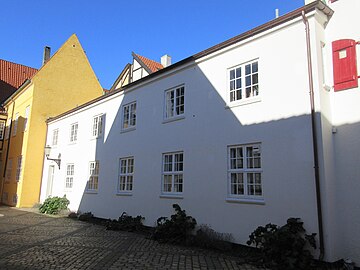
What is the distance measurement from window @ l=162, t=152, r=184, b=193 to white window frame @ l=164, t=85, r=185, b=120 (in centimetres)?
146

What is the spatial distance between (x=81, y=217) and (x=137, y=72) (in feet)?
34.5

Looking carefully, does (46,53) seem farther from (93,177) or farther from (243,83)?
(243,83)

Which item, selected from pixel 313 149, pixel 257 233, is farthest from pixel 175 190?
pixel 313 149

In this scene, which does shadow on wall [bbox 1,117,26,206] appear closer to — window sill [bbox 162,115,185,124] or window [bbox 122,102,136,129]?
window [bbox 122,102,136,129]

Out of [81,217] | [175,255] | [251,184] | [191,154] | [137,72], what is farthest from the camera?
[137,72]

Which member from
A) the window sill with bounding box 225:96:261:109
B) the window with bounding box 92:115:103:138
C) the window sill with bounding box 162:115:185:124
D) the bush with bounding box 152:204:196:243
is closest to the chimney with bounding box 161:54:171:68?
the window with bounding box 92:115:103:138

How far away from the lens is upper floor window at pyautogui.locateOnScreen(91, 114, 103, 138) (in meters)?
16.4

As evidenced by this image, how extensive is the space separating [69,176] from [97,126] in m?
3.82

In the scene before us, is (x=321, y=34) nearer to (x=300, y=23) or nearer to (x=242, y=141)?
(x=300, y=23)

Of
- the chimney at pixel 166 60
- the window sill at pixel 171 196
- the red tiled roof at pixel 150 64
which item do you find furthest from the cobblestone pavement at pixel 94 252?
the chimney at pixel 166 60

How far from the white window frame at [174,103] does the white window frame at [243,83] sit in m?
2.19

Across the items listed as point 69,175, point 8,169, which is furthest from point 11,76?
point 69,175

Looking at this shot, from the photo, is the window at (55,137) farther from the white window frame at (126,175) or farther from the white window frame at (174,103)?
the white window frame at (174,103)

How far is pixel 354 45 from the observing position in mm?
7754
